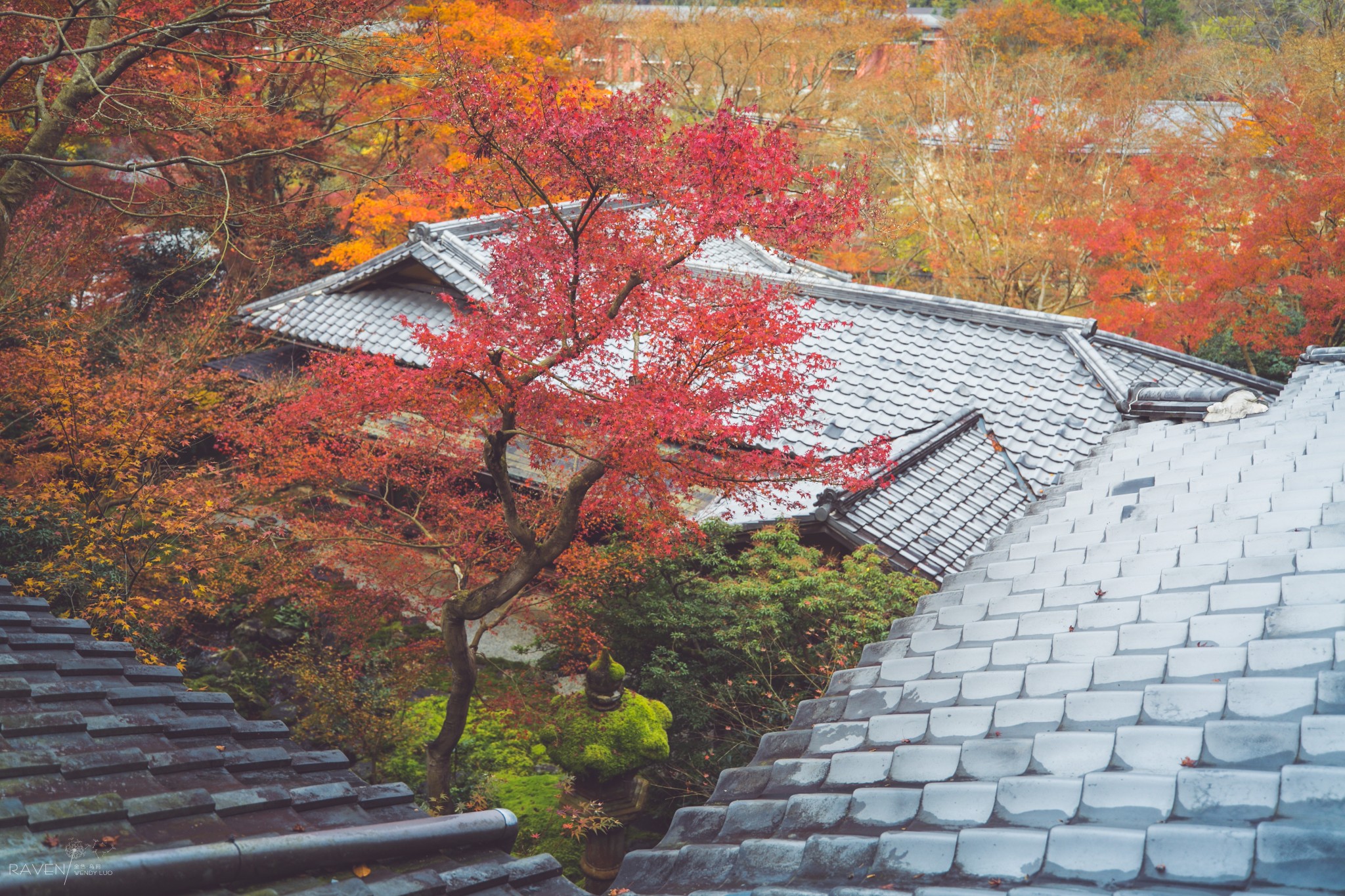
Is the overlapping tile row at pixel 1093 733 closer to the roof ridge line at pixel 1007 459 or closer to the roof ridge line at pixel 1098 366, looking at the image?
the roof ridge line at pixel 1007 459

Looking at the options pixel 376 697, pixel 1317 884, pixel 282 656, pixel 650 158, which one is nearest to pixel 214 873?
pixel 1317 884

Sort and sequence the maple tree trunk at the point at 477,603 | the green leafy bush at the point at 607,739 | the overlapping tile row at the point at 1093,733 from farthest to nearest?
the green leafy bush at the point at 607,739 → the maple tree trunk at the point at 477,603 → the overlapping tile row at the point at 1093,733

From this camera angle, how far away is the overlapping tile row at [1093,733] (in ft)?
9.69

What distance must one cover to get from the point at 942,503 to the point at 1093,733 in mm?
7799

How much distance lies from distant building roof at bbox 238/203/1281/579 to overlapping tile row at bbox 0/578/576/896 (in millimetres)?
6124

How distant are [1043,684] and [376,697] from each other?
8437 millimetres

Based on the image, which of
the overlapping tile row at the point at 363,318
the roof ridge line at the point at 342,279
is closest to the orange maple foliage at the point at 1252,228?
the overlapping tile row at the point at 363,318

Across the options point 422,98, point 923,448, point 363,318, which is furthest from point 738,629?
point 363,318

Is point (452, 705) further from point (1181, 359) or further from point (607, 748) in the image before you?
point (1181, 359)

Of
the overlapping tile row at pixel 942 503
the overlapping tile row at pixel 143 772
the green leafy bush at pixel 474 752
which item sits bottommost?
the green leafy bush at pixel 474 752

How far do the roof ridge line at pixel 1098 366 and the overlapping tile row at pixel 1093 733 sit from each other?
7649mm

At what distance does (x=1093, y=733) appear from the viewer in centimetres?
369

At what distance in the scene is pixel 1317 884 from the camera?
8.32 feet

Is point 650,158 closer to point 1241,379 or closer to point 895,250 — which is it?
point 1241,379
